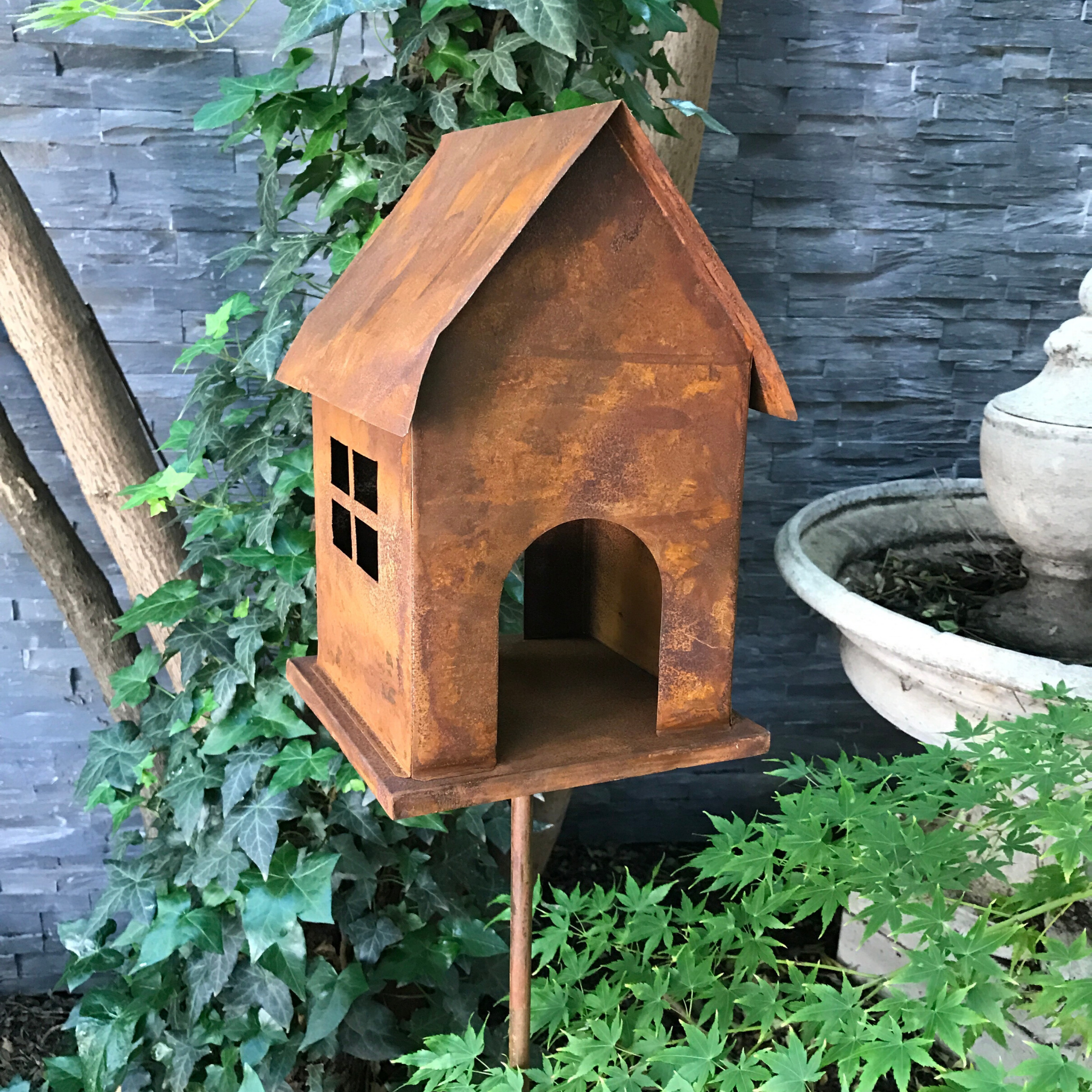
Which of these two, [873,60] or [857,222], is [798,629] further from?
[873,60]

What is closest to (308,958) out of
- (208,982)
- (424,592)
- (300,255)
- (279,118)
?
(208,982)

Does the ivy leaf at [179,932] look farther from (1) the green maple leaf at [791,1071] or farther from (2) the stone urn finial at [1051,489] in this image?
(2) the stone urn finial at [1051,489]

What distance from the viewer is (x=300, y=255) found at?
122 cm

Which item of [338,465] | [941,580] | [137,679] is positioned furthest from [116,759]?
[941,580]

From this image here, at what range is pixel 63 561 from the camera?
1590 mm

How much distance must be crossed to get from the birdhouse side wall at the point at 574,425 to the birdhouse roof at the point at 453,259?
15 millimetres

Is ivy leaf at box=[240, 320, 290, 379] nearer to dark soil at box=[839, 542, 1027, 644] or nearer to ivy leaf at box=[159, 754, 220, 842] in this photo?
ivy leaf at box=[159, 754, 220, 842]

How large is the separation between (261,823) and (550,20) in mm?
987

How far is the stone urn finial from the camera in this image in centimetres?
148

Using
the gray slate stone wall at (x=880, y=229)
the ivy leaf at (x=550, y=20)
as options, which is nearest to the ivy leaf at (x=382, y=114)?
the ivy leaf at (x=550, y=20)

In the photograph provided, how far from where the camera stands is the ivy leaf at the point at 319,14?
0.95m

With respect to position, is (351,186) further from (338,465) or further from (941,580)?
(941,580)

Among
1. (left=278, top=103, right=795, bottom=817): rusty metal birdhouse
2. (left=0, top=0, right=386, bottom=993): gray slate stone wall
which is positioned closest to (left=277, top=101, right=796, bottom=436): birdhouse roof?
(left=278, top=103, right=795, bottom=817): rusty metal birdhouse

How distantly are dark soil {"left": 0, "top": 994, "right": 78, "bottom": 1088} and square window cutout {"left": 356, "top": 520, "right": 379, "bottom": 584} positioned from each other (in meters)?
1.53
